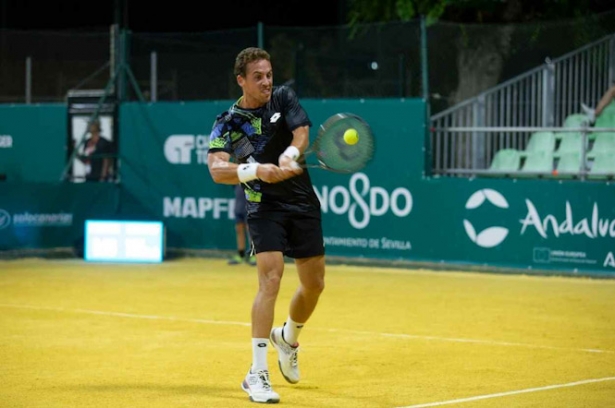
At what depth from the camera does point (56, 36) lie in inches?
845

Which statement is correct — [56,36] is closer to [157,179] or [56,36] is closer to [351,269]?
[157,179]

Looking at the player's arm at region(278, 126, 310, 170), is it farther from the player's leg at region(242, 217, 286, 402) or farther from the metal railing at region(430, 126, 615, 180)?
the metal railing at region(430, 126, 615, 180)

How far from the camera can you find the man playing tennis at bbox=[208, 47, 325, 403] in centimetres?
847

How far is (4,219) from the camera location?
19.8 metres

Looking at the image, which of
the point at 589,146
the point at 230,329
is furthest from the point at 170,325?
the point at 589,146

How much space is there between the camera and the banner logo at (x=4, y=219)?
779 inches

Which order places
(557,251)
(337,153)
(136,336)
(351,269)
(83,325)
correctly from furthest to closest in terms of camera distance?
(351,269), (557,251), (83,325), (136,336), (337,153)

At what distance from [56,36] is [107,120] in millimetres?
1683

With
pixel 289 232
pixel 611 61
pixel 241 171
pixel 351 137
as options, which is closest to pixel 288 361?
pixel 289 232

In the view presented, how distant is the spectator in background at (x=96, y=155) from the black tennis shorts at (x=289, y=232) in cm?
1307

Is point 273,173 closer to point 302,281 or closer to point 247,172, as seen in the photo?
point 247,172

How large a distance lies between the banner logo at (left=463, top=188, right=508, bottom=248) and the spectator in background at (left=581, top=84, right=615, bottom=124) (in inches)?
70.8

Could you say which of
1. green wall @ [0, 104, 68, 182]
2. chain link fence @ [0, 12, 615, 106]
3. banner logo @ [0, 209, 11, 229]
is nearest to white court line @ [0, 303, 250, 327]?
banner logo @ [0, 209, 11, 229]

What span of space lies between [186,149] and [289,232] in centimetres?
1253
